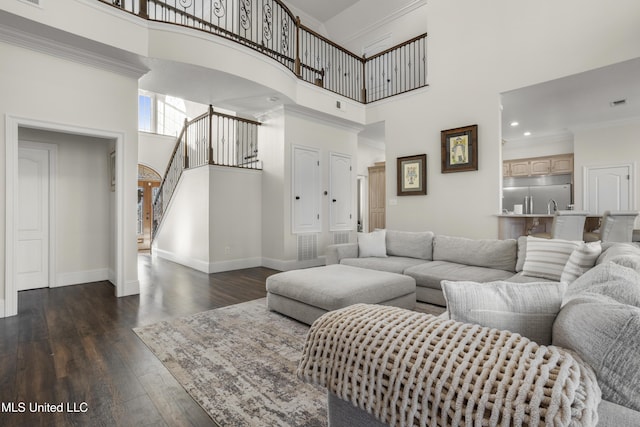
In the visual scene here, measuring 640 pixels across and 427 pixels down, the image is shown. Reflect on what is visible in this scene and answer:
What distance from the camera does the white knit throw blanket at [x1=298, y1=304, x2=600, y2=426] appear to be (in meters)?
0.71

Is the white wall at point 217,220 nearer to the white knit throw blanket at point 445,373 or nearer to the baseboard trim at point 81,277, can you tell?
the baseboard trim at point 81,277

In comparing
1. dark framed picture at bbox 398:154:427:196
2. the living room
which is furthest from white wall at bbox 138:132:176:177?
dark framed picture at bbox 398:154:427:196

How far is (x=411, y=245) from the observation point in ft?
14.4

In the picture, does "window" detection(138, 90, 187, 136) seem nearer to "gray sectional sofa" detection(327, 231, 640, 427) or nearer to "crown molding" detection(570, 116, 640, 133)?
"crown molding" detection(570, 116, 640, 133)

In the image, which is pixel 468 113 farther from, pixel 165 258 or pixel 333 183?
pixel 165 258

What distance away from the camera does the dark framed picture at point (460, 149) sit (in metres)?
5.05

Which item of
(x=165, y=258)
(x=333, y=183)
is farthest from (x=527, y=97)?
(x=165, y=258)

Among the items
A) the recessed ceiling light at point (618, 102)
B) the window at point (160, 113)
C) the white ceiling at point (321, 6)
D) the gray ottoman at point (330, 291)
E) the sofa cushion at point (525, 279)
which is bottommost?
the gray ottoman at point (330, 291)

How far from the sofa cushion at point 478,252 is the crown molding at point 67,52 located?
4.56m

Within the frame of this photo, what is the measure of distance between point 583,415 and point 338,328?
69 centimetres

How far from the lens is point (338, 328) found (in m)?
1.16

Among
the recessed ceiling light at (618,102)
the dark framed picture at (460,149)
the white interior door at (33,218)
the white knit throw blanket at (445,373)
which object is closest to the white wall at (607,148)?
the recessed ceiling light at (618,102)

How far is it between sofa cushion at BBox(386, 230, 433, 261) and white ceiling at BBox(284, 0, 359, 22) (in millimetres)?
6485

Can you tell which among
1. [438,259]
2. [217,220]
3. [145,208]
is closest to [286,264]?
[217,220]
